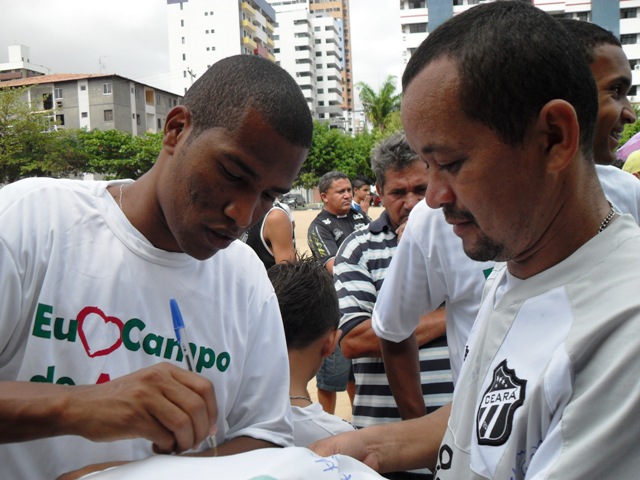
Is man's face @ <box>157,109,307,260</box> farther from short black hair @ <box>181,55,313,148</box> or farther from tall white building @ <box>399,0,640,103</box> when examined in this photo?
tall white building @ <box>399,0,640,103</box>

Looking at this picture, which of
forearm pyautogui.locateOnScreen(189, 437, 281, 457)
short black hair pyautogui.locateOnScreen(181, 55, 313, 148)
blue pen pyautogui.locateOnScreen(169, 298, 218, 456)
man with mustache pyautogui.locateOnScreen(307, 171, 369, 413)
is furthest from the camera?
man with mustache pyautogui.locateOnScreen(307, 171, 369, 413)

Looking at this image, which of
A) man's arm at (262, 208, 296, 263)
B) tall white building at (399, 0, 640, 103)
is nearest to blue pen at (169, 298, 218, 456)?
man's arm at (262, 208, 296, 263)

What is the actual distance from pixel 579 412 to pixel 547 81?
65cm

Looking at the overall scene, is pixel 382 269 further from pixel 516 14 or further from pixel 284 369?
pixel 516 14

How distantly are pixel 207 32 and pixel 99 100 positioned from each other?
21.6 metres

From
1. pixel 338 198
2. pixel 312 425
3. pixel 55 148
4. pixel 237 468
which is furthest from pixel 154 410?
pixel 55 148

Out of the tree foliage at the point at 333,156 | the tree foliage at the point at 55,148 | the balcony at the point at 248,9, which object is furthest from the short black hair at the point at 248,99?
the balcony at the point at 248,9

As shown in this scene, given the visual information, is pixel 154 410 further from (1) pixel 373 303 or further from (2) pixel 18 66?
(2) pixel 18 66

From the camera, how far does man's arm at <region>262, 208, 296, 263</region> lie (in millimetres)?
4676

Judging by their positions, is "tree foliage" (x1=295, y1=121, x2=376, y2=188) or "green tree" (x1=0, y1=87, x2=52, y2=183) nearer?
"green tree" (x1=0, y1=87, x2=52, y2=183)

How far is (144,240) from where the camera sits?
162 cm

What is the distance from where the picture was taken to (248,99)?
1.65m

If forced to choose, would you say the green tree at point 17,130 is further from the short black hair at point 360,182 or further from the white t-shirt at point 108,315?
the white t-shirt at point 108,315

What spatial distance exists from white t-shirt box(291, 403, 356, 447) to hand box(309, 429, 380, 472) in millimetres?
348
